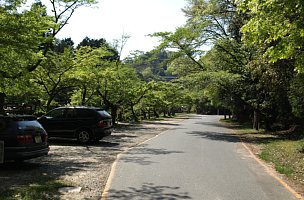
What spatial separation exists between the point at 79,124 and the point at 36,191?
9021mm

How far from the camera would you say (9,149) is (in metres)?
8.89

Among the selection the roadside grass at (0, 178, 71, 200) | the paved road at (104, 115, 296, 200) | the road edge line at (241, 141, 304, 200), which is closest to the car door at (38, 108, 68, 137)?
the paved road at (104, 115, 296, 200)

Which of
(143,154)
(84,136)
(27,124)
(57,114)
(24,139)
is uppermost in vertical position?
(57,114)

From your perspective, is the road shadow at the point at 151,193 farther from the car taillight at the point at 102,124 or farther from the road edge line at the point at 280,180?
the car taillight at the point at 102,124

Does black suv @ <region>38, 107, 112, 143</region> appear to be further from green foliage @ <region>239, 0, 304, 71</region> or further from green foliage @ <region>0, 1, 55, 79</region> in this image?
green foliage @ <region>239, 0, 304, 71</region>

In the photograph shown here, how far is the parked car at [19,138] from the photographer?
8.90m

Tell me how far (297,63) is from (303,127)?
13631 millimetres

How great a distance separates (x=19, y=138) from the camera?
353 inches

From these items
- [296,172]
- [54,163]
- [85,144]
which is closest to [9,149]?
[54,163]

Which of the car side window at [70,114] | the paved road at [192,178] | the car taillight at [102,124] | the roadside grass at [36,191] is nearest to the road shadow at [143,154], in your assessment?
the paved road at [192,178]

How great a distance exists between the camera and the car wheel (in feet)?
52.0

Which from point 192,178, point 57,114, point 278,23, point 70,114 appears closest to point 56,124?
point 57,114

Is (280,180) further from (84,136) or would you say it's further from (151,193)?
(84,136)

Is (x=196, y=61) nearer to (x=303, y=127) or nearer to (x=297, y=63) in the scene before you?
(x=303, y=127)
